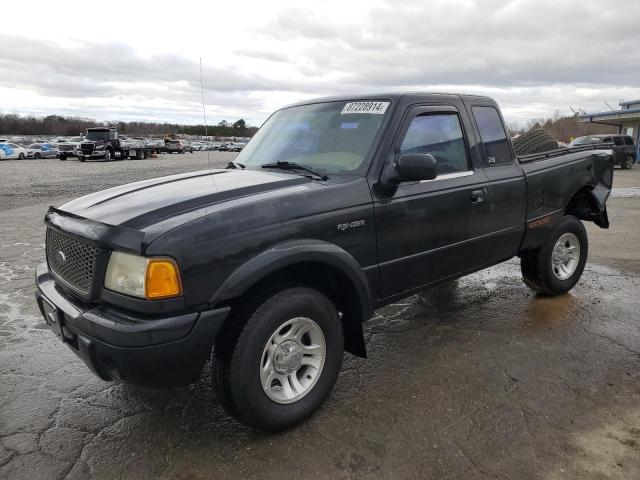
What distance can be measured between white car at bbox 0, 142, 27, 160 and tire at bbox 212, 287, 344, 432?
3950 cm

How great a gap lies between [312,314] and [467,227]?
163 centimetres

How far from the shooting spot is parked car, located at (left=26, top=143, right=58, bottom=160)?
3788cm

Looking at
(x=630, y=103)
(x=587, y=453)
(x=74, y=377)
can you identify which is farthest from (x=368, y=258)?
(x=630, y=103)

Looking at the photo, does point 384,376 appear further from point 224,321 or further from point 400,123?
point 400,123

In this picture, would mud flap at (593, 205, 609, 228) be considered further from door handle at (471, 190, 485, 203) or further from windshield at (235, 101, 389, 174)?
windshield at (235, 101, 389, 174)

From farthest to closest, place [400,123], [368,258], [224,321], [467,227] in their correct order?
1. [467,227]
2. [400,123]
3. [368,258]
4. [224,321]

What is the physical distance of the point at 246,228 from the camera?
8.39 feet

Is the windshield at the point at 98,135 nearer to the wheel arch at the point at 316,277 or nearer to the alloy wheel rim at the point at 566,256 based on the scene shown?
the alloy wheel rim at the point at 566,256

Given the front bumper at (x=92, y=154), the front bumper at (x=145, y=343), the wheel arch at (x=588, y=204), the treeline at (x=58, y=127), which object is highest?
the treeline at (x=58, y=127)

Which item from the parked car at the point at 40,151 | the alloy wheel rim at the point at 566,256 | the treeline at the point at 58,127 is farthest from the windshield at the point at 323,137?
the treeline at the point at 58,127

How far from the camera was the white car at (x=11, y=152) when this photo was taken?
3497 centimetres

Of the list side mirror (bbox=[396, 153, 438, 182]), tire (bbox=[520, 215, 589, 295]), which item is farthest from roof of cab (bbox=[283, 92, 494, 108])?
tire (bbox=[520, 215, 589, 295])

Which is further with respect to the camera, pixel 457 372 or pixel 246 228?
pixel 457 372

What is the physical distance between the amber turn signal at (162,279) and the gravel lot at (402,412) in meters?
0.94
